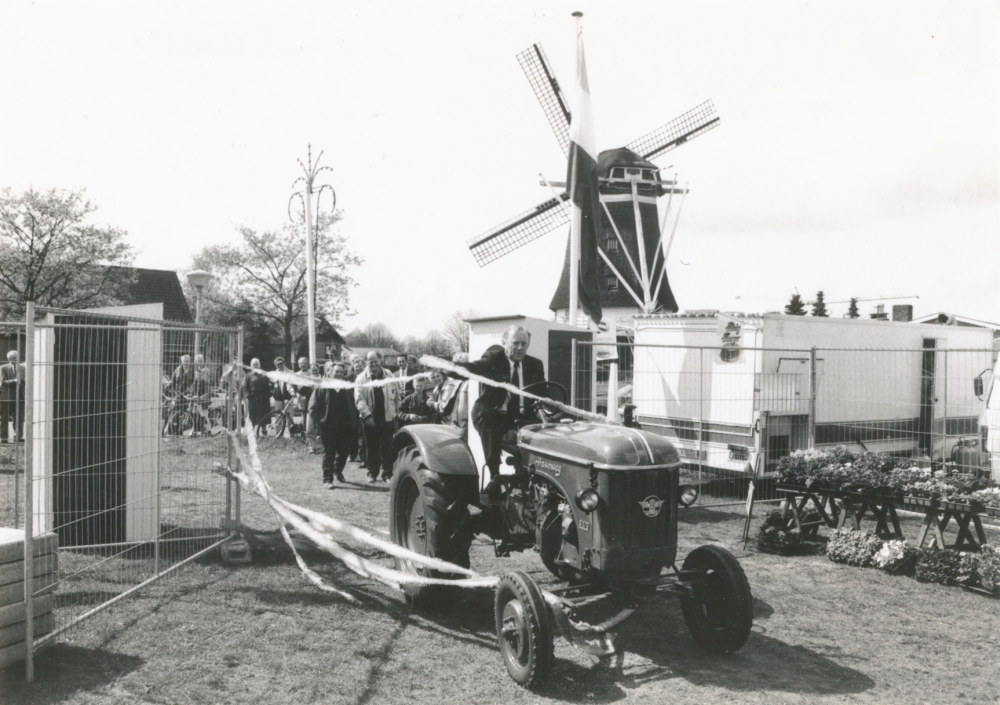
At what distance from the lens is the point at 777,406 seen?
10.1 metres

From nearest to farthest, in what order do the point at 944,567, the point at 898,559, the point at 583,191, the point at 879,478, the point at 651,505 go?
the point at 651,505
the point at 944,567
the point at 898,559
the point at 879,478
the point at 583,191

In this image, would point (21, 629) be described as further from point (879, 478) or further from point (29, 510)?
point (879, 478)

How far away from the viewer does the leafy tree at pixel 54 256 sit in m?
23.3

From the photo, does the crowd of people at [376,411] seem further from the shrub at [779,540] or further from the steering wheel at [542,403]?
the steering wheel at [542,403]

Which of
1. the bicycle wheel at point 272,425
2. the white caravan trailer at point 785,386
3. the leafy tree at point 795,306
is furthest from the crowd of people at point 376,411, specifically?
the leafy tree at point 795,306

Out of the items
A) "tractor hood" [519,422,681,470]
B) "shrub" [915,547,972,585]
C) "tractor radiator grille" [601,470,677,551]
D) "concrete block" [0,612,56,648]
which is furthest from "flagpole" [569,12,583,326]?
"concrete block" [0,612,56,648]

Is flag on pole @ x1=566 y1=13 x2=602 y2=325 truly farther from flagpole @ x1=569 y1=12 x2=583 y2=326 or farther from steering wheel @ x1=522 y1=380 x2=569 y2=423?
steering wheel @ x1=522 y1=380 x2=569 y2=423

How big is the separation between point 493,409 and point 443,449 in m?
0.50

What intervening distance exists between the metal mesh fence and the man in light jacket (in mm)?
2581

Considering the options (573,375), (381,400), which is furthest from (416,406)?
(573,375)

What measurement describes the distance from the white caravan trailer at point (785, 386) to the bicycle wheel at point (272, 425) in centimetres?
751

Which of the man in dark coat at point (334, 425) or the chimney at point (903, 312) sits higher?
the chimney at point (903, 312)

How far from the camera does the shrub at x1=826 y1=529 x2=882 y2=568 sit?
21.9 ft

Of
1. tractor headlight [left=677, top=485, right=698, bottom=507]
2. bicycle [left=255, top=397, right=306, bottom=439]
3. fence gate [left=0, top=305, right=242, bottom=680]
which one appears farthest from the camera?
bicycle [left=255, top=397, right=306, bottom=439]
